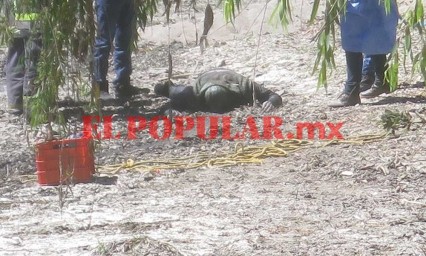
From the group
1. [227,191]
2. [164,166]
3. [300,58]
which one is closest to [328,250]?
[227,191]

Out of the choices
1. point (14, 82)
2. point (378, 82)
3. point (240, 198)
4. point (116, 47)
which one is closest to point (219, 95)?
point (116, 47)

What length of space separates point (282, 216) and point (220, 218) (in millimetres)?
322

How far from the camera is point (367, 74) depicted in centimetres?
813

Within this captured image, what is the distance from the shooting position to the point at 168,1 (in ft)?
12.3

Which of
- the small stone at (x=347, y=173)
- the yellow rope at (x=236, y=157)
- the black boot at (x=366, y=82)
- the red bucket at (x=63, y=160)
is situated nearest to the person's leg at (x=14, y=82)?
the yellow rope at (x=236, y=157)

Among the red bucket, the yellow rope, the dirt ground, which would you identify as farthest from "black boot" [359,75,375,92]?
the red bucket

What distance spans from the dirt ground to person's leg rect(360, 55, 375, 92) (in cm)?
23

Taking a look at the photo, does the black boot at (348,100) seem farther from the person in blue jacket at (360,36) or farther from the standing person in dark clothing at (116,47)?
the standing person in dark clothing at (116,47)

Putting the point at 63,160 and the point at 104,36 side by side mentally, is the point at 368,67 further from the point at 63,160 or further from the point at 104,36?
the point at 63,160

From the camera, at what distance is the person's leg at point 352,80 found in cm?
761

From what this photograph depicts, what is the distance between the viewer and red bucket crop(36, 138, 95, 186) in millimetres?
5703

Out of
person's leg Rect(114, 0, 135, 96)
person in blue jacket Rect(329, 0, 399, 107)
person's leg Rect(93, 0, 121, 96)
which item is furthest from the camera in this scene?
person's leg Rect(114, 0, 135, 96)

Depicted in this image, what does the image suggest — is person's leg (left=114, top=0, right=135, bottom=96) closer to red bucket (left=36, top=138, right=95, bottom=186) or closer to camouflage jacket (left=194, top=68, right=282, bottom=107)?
camouflage jacket (left=194, top=68, right=282, bottom=107)

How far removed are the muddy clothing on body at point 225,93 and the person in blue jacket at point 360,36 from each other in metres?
0.61
